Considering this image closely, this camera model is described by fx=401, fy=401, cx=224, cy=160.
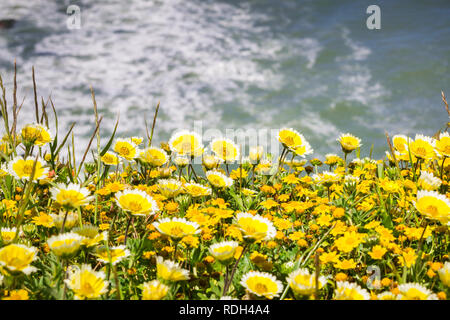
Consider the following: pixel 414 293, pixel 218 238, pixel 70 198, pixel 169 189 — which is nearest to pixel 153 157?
pixel 169 189

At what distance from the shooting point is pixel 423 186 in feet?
5.46

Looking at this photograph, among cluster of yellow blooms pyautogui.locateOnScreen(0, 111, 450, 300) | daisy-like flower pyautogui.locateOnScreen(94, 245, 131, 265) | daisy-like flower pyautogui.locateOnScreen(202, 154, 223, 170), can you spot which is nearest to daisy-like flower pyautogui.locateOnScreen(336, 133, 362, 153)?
cluster of yellow blooms pyautogui.locateOnScreen(0, 111, 450, 300)

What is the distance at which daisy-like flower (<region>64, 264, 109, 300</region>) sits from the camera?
105 centimetres

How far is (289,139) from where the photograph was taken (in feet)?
6.61

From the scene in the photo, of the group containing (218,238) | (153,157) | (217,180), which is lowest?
(218,238)

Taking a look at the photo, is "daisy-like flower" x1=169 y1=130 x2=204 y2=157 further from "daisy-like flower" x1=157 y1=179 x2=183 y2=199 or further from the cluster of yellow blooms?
"daisy-like flower" x1=157 y1=179 x2=183 y2=199

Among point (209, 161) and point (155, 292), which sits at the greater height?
point (209, 161)

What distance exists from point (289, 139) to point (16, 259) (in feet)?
4.41

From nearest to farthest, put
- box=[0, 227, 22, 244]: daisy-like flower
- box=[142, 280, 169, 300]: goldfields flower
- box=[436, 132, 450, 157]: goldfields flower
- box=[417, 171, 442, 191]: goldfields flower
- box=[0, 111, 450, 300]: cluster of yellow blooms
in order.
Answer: box=[142, 280, 169, 300]: goldfields flower < box=[0, 111, 450, 300]: cluster of yellow blooms < box=[0, 227, 22, 244]: daisy-like flower < box=[417, 171, 442, 191]: goldfields flower < box=[436, 132, 450, 157]: goldfields flower

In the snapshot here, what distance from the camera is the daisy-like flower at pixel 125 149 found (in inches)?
77.7

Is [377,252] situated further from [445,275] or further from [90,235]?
[90,235]

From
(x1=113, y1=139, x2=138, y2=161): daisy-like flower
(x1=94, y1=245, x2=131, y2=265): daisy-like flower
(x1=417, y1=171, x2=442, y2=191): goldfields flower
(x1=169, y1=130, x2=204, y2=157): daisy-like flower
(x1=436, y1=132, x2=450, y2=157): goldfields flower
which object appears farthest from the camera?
(x1=169, y1=130, x2=204, y2=157): daisy-like flower

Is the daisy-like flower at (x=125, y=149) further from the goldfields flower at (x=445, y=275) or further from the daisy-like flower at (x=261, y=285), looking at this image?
the goldfields flower at (x=445, y=275)
